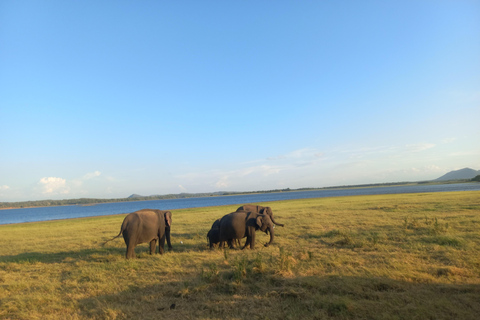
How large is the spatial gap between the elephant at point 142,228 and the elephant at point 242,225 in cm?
280

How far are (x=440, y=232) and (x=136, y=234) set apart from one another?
13936mm

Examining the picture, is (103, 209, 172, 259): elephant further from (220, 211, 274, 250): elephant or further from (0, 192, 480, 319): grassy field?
(220, 211, 274, 250): elephant

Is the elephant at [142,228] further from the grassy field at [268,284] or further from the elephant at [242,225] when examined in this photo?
the elephant at [242,225]

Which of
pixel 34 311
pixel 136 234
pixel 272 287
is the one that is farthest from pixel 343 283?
pixel 136 234

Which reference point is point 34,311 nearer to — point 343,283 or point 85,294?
point 85,294

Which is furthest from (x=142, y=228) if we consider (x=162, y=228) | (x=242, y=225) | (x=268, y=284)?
(x=268, y=284)

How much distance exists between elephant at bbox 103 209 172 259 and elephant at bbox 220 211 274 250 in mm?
2796

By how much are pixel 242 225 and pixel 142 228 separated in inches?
170

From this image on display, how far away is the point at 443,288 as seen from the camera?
6.71m

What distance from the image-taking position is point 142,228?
12.1 meters

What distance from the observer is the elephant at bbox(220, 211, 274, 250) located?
41.8 feet

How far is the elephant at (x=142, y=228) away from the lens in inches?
463

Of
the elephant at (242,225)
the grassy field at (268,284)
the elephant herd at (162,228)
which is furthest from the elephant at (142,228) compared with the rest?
the elephant at (242,225)

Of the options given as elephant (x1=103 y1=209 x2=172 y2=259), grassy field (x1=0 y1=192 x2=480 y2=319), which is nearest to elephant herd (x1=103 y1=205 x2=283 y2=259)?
elephant (x1=103 y1=209 x2=172 y2=259)
